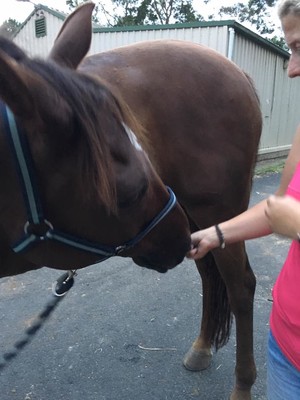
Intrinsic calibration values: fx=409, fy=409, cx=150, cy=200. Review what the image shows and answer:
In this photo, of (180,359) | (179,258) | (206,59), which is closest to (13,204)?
(179,258)

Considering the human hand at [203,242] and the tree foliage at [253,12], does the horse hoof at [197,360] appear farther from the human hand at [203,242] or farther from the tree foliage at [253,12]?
the tree foliage at [253,12]

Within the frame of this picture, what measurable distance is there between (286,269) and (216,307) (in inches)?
49.2

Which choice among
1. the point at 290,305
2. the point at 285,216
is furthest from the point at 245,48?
the point at 285,216

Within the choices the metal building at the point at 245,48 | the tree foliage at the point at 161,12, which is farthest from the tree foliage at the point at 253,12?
the metal building at the point at 245,48

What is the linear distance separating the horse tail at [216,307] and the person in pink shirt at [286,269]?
103 cm

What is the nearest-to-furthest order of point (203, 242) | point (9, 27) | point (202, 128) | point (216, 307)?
point (9, 27)
point (203, 242)
point (202, 128)
point (216, 307)

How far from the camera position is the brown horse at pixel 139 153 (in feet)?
3.23

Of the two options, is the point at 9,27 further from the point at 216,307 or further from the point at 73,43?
the point at 216,307

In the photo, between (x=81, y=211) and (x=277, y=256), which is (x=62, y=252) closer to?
(x=81, y=211)

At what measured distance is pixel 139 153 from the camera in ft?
3.74

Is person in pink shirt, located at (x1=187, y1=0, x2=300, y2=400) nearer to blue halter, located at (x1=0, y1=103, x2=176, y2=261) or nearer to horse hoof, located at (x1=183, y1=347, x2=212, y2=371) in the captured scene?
blue halter, located at (x1=0, y1=103, x2=176, y2=261)

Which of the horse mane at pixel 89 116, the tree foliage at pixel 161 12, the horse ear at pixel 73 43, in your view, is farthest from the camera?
the tree foliage at pixel 161 12

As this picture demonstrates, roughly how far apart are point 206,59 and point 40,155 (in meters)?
1.25

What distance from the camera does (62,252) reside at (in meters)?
1.20
